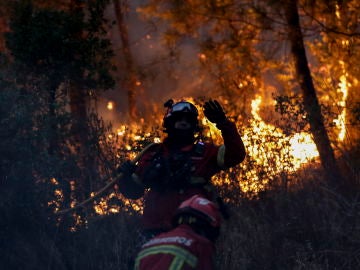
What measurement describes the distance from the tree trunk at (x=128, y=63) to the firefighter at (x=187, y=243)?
10.7 metres

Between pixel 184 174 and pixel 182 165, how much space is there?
3.5 inches

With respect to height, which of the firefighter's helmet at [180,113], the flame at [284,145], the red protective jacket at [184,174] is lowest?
the red protective jacket at [184,174]

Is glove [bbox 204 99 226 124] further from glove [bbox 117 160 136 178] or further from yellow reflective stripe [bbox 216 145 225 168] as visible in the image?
glove [bbox 117 160 136 178]

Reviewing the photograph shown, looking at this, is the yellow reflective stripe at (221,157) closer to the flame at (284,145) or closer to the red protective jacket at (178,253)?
the red protective jacket at (178,253)

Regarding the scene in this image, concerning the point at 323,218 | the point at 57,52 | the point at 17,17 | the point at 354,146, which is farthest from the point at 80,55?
the point at 323,218

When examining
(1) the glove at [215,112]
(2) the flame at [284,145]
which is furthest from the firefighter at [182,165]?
(2) the flame at [284,145]

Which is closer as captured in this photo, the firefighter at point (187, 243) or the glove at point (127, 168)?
the firefighter at point (187, 243)

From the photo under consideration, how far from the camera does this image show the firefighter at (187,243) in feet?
10.4

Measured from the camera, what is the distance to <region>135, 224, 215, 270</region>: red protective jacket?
316 centimetres

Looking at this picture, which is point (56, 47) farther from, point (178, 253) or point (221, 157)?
point (178, 253)

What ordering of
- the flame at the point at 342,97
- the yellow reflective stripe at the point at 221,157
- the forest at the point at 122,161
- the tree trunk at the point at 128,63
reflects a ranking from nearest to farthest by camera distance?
the yellow reflective stripe at the point at 221,157 < the forest at the point at 122,161 < the flame at the point at 342,97 < the tree trunk at the point at 128,63

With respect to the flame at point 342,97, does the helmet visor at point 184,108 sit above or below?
below

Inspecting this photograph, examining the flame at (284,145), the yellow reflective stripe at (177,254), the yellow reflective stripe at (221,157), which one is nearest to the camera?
the yellow reflective stripe at (177,254)

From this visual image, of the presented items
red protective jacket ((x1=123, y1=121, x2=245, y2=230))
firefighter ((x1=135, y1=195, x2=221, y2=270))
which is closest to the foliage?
red protective jacket ((x1=123, y1=121, x2=245, y2=230))
